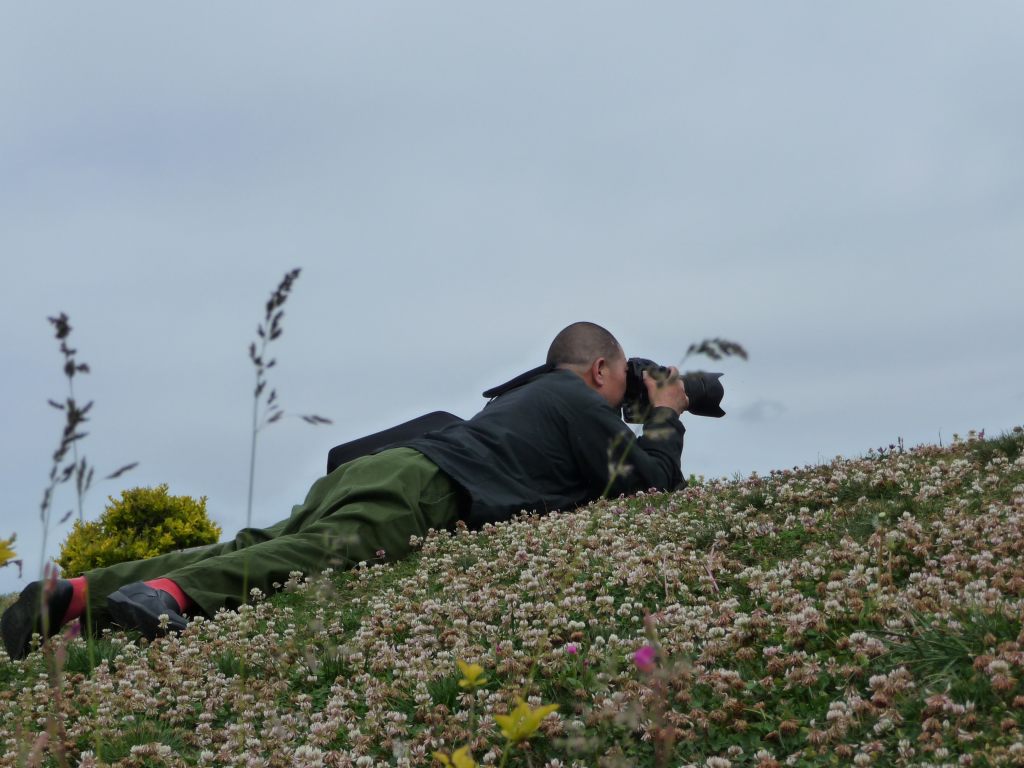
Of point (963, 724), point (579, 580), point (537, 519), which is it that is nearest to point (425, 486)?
point (537, 519)

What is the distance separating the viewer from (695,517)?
341 inches

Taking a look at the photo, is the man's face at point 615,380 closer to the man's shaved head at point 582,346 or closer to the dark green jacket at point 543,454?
the man's shaved head at point 582,346

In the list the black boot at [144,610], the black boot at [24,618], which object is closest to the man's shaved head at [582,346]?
the black boot at [144,610]

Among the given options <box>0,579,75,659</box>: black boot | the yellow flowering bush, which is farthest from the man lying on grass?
the yellow flowering bush

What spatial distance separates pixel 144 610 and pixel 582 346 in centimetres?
651

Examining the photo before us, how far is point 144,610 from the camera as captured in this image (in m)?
8.45

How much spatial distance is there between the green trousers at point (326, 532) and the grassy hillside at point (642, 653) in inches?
19.5

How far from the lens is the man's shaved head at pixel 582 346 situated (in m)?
13.1

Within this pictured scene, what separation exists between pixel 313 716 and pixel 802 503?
438cm

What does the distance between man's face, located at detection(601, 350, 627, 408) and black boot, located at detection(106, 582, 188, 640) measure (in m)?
6.15

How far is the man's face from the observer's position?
513 inches

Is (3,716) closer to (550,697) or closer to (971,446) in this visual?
(550,697)

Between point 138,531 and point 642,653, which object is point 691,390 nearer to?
point 138,531

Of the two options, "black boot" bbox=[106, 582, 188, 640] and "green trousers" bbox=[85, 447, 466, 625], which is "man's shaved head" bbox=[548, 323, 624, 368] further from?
"black boot" bbox=[106, 582, 188, 640]
